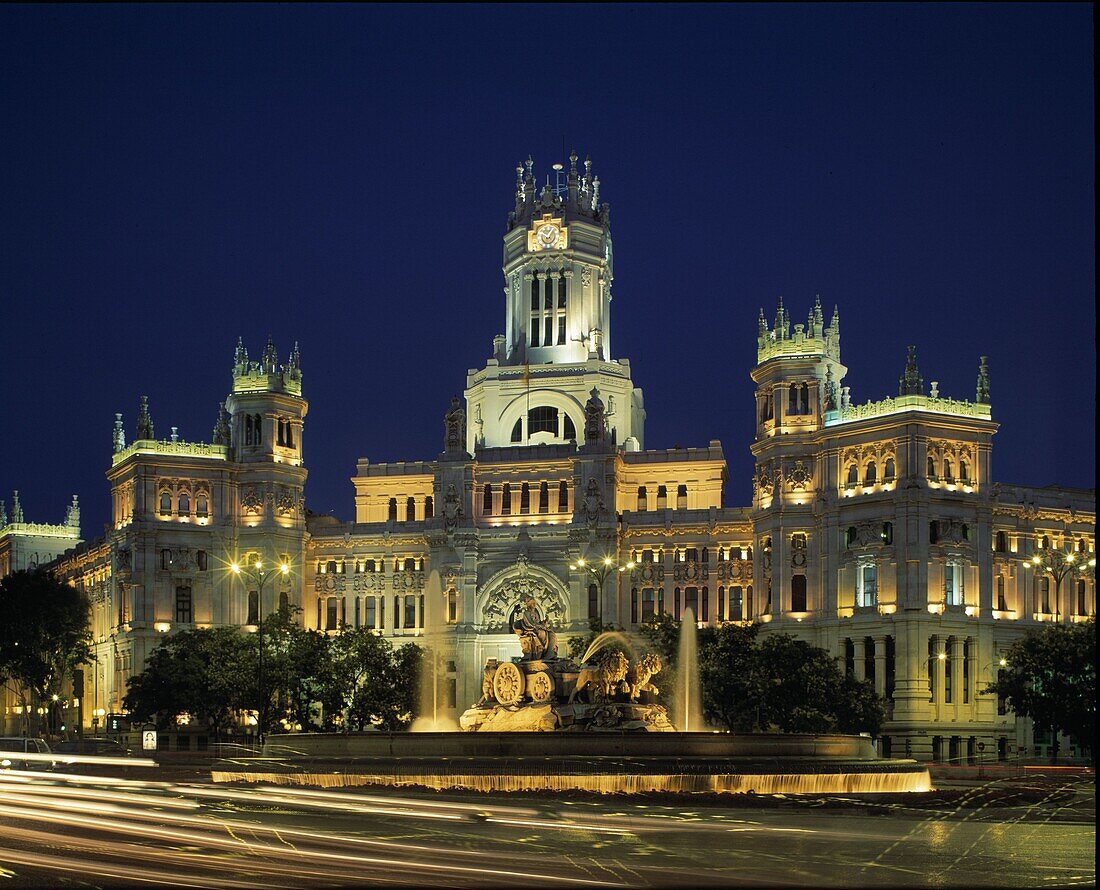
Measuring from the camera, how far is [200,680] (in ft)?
354

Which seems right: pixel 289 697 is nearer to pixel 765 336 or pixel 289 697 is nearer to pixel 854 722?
pixel 854 722

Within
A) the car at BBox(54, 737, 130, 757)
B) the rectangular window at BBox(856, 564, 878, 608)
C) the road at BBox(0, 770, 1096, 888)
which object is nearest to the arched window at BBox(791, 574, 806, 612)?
the rectangular window at BBox(856, 564, 878, 608)

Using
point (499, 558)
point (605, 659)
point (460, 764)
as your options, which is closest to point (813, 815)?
point (460, 764)

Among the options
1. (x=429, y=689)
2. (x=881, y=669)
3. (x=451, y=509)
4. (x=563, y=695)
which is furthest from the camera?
(x=451, y=509)

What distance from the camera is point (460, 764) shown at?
52.8 m

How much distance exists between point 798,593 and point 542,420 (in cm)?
3510

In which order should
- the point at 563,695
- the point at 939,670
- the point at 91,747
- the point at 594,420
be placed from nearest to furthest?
the point at 563,695, the point at 91,747, the point at 939,670, the point at 594,420

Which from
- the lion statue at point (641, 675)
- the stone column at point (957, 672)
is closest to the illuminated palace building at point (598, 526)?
the stone column at point (957, 672)

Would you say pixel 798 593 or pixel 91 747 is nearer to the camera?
pixel 91 747

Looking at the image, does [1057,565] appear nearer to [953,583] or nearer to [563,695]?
[953,583]

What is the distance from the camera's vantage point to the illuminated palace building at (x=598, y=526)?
117 metres

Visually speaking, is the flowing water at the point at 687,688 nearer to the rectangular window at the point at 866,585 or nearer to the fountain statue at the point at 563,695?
the fountain statue at the point at 563,695

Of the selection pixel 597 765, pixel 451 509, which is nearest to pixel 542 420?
pixel 451 509

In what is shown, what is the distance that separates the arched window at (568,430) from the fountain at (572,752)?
82466mm
